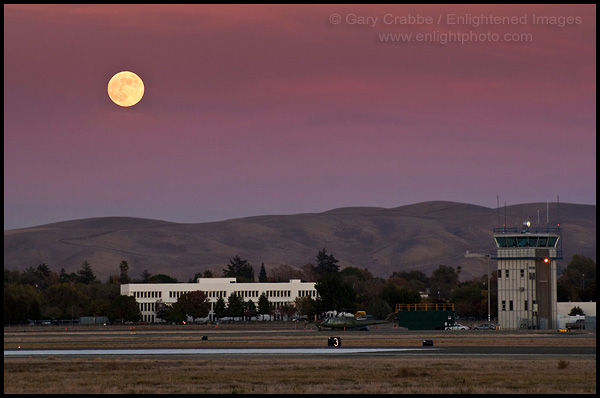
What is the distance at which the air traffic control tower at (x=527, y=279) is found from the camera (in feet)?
430

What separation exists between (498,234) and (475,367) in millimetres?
84549

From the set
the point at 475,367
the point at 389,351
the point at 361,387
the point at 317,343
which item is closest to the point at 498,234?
the point at 317,343

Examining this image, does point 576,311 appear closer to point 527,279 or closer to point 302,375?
point 527,279

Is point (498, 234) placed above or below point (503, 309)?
above

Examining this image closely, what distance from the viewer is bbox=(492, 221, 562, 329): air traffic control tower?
131125mm

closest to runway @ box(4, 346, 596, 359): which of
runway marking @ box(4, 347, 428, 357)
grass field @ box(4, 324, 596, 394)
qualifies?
runway marking @ box(4, 347, 428, 357)

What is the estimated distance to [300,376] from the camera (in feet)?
152

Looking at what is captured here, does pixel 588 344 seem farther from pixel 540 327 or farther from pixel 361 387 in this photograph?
pixel 540 327

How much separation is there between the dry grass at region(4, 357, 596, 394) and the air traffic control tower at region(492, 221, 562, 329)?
75.8m

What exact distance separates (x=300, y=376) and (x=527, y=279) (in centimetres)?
9064

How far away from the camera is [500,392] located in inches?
1567

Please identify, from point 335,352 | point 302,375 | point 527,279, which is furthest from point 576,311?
point 302,375

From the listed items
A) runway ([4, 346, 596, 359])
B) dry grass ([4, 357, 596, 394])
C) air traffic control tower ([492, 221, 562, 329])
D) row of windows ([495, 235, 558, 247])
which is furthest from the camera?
row of windows ([495, 235, 558, 247])

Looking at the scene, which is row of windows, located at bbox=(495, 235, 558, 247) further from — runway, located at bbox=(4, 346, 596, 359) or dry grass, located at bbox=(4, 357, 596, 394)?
dry grass, located at bbox=(4, 357, 596, 394)
